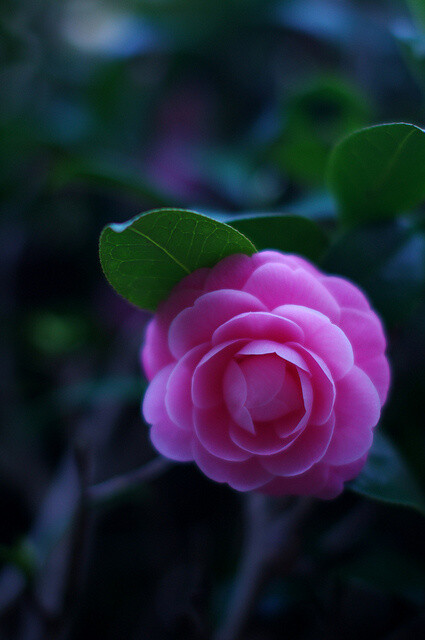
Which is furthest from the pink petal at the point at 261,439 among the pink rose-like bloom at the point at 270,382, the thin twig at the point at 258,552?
the thin twig at the point at 258,552

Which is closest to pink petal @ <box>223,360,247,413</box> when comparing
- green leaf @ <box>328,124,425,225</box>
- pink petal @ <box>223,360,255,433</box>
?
pink petal @ <box>223,360,255,433</box>

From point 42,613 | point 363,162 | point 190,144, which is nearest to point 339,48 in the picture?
point 190,144

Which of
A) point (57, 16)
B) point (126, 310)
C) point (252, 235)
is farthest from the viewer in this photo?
point (57, 16)

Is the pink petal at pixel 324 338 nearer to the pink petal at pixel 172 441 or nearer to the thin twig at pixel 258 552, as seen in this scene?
the pink petal at pixel 172 441

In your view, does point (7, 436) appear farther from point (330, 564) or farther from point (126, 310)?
point (330, 564)

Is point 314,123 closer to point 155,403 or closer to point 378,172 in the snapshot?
point 378,172

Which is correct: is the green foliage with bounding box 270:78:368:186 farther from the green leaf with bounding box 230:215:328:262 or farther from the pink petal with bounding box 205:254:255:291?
the pink petal with bounding box 205:254:255:291

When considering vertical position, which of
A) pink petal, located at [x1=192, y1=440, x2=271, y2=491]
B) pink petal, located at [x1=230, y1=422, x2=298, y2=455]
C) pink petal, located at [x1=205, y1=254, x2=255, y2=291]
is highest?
pink petal, located at [x1=205, y1=254, x2=255, y2=291]
